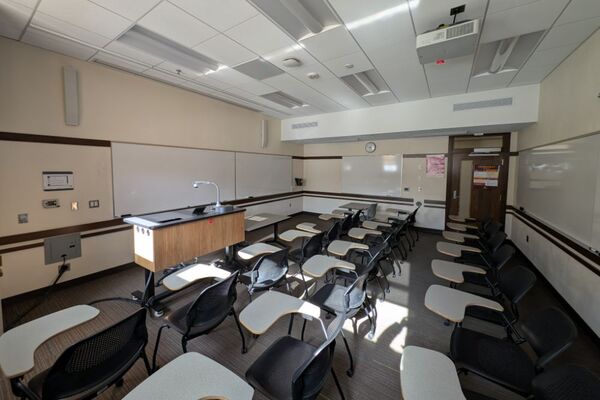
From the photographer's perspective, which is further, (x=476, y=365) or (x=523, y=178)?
(x=523, y=178)

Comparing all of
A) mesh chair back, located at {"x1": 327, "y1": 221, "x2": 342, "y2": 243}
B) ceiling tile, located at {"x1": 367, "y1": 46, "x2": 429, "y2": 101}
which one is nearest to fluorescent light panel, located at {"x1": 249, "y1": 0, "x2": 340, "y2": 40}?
ceiling tile, located at {"x1": 367, "y1": 46, "x2": 429, "y2": 101}

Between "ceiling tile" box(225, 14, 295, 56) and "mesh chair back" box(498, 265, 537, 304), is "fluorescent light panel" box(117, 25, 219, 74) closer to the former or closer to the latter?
"ceiling tile" box(225, 14, 295, 56)

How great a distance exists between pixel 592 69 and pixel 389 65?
2.23 m

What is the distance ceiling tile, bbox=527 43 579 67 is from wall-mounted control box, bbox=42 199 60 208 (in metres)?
6.83

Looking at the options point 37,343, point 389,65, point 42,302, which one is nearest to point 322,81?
point 389,65

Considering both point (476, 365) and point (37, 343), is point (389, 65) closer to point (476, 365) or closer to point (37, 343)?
point (476, 365)

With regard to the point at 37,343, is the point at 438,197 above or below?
above

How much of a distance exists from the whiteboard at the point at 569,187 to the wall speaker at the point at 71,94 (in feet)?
20.9

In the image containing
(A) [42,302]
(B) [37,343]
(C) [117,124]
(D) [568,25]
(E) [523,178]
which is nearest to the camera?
(B) [37,343]

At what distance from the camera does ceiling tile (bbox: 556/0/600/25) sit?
2281mm

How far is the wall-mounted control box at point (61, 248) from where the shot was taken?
3.27m

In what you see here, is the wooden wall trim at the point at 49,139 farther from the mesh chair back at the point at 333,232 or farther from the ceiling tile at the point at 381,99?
the ceiling tile at the point at 381,99

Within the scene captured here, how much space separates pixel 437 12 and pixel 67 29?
4024 mm

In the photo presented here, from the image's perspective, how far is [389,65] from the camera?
362cm
